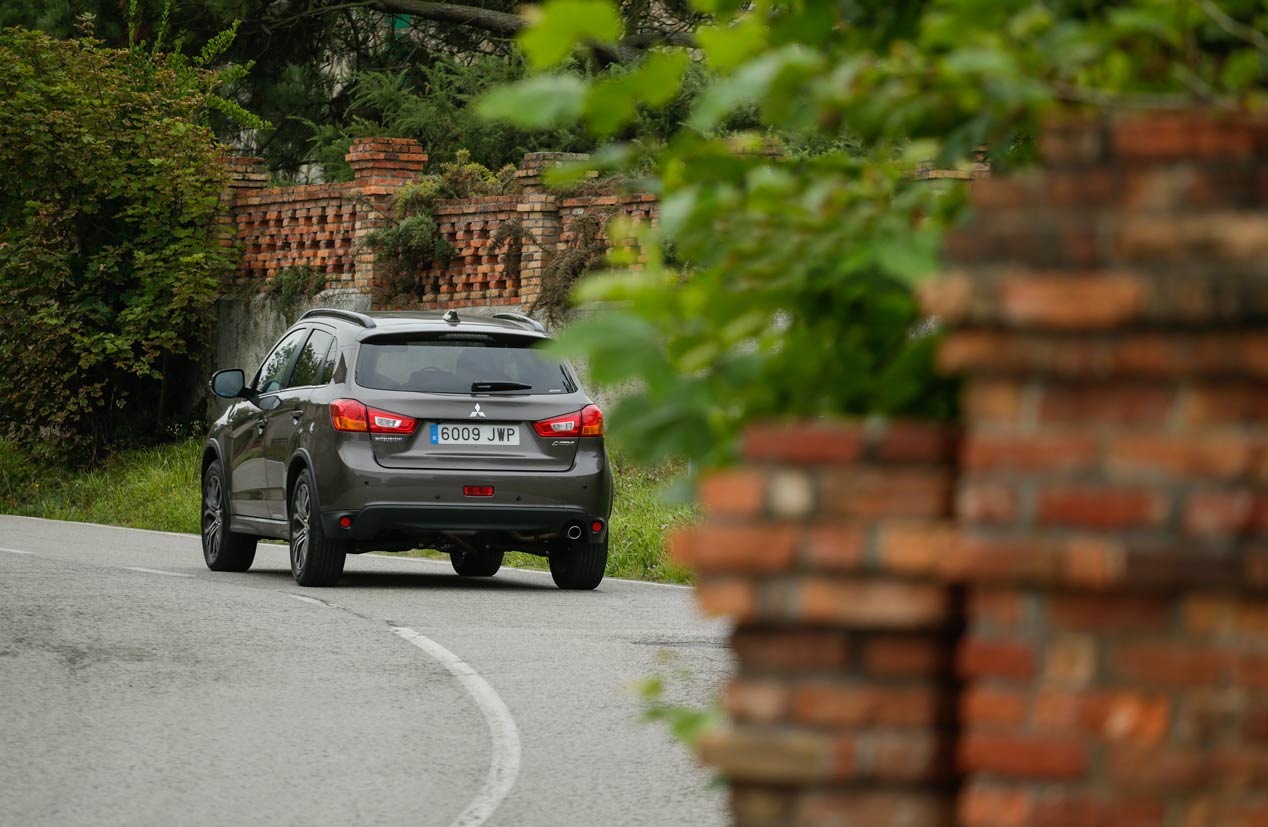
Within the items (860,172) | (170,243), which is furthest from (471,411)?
(170,243)

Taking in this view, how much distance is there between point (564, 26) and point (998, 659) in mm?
985

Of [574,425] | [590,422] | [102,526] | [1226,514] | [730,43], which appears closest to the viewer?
[1226,514]

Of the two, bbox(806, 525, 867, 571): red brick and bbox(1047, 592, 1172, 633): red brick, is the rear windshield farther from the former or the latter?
bbox(1047, 592, 1172, 633): red brick

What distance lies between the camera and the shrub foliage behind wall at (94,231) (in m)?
26.3

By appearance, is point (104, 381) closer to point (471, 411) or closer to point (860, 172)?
point (471, 411)

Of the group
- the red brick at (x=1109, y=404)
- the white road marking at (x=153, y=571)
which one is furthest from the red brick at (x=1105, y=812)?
the white road marking at (x=153, y=571)

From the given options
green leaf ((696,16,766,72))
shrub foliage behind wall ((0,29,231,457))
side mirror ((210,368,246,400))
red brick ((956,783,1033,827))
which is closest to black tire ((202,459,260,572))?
side mirror ((210,368,246,400))

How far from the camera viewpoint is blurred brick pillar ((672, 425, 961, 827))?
2.81 metres

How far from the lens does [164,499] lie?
2358 centimetres

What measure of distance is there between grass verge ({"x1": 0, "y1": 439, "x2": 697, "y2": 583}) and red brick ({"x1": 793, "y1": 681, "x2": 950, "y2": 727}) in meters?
12.6

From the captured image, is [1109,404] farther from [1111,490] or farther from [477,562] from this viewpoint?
[477,562]

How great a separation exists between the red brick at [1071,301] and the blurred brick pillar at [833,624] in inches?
10.9

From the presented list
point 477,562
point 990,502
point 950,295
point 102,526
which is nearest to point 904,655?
point 990,502

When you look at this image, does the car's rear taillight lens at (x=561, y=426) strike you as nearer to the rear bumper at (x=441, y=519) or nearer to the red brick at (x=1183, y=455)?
the rear bumper at (x=441, y=519)
